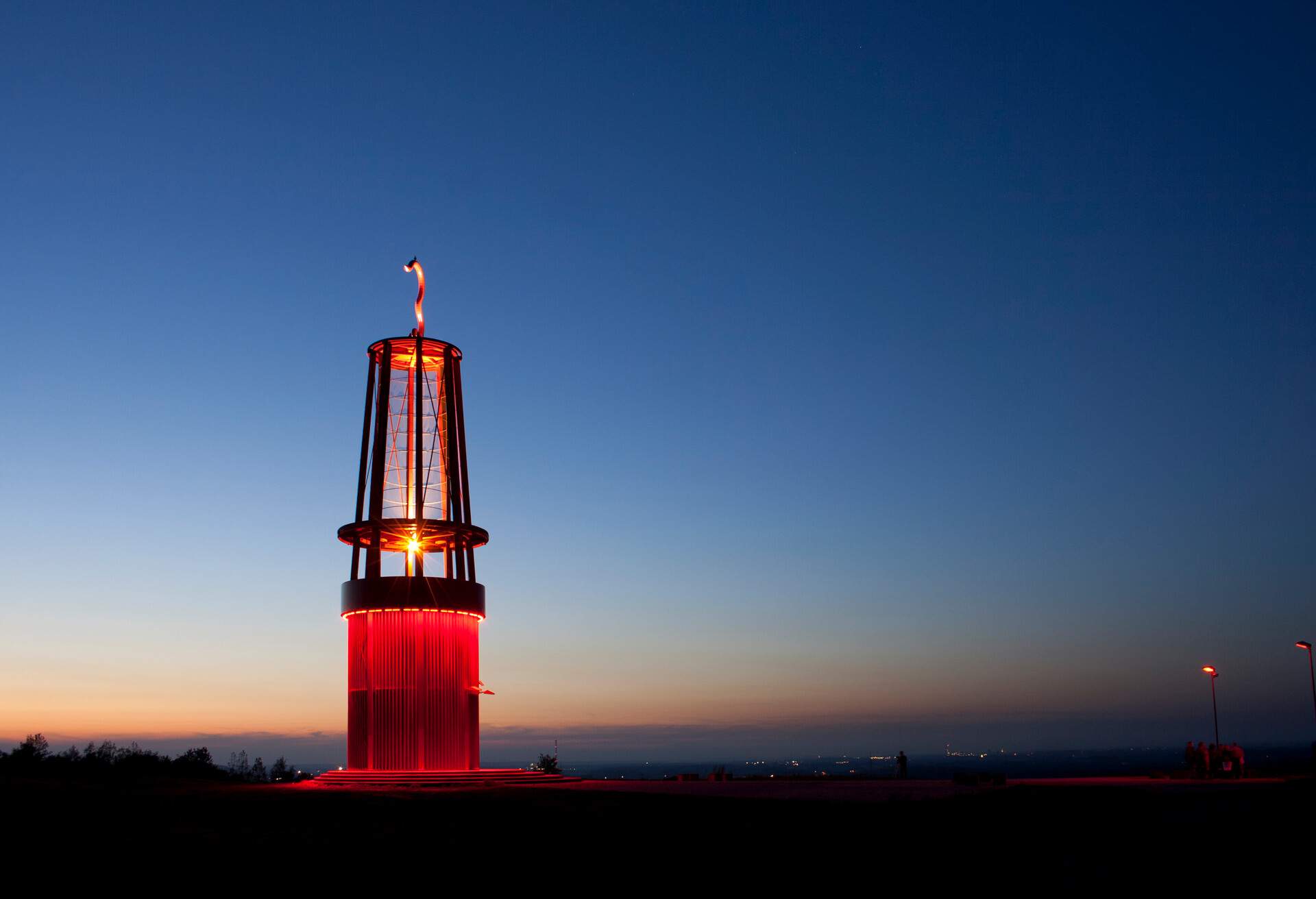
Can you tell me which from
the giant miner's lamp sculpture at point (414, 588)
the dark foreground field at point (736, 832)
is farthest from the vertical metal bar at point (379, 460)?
the dark foreground field at point (736, 832)

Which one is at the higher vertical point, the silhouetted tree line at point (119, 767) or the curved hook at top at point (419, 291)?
the curved hook at top at point (419, 291)

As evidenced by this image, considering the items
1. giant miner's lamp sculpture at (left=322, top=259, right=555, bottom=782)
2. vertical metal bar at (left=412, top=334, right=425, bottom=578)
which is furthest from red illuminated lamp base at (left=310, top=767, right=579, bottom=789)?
vertical metal bar at (left=412, top=334, right=425, bottom=578)

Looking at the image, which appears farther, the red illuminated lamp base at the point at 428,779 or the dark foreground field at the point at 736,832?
the red illuminated lamp base at the point at 428,779

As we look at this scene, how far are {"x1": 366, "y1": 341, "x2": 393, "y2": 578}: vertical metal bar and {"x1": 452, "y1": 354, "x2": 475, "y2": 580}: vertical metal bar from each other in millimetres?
1908

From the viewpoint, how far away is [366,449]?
1359 inches

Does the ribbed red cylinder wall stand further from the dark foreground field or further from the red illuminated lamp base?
the dark foreground field

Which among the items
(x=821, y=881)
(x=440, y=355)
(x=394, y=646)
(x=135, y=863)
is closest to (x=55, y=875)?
(x=135, y=863)

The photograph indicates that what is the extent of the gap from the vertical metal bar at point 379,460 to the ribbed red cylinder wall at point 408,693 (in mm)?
1798

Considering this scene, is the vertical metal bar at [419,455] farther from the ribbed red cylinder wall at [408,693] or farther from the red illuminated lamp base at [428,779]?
the red illuminated lamp base at [428,779]

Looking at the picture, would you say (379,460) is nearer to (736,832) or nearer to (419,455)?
(419,455)

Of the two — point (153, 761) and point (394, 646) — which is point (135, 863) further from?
point (153, 761)

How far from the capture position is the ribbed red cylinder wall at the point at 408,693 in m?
31.5

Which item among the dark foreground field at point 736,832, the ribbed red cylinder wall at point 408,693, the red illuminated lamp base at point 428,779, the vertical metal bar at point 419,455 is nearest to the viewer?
the dark foreground field at point 736,832

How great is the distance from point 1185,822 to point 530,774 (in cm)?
1615
